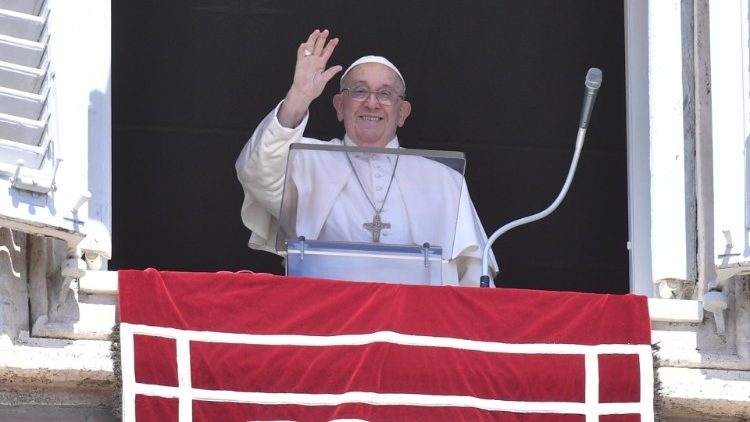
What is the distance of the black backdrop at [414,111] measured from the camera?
852 centimetres

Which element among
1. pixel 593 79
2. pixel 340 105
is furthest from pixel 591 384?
pixel 340 105

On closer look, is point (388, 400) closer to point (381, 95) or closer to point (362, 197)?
point (362, 197)

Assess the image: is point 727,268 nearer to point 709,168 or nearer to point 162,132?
point 709,168

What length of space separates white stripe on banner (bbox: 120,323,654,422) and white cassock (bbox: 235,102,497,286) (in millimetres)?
696

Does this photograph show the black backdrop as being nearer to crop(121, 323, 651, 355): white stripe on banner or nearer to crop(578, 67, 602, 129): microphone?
crop(578, 67, 602, 129): microphone

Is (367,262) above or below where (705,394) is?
above

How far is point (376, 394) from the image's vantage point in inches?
236

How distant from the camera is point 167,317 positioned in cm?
600

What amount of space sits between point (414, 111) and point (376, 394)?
2.97 metres

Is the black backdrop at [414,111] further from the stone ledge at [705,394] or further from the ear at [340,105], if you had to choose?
the stone ledge at [705,394]

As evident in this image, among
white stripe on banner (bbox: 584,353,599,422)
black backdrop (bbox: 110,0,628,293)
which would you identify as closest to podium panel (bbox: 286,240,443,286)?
white stripe on banner (bbox: 584,353,599,422)

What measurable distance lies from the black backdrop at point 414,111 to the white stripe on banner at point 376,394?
2.55 metres

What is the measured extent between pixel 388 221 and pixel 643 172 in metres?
0.72

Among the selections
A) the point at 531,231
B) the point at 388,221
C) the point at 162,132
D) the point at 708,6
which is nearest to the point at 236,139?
the point at 162,132
